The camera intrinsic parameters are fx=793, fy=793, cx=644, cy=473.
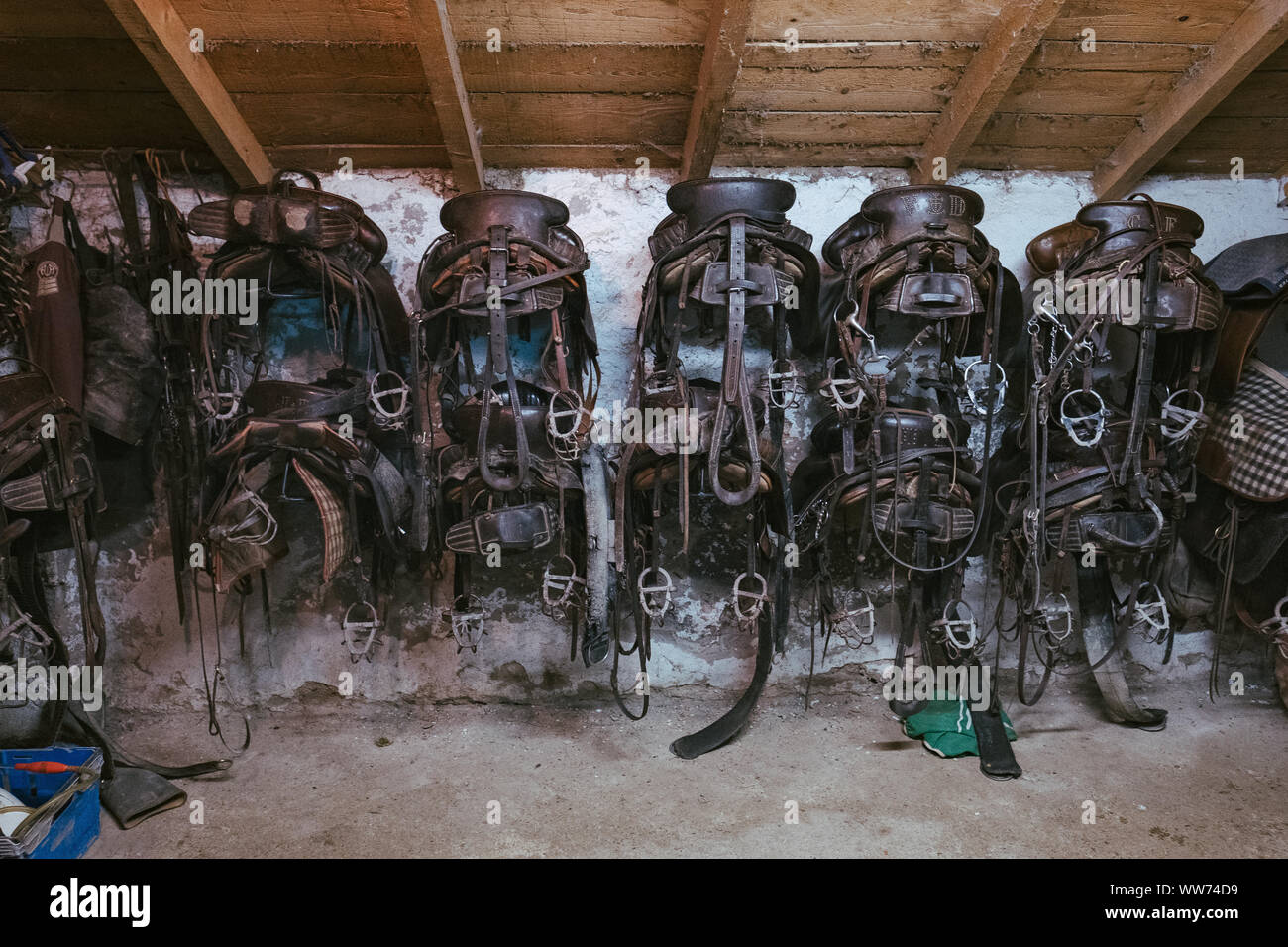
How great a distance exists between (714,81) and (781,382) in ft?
3.08

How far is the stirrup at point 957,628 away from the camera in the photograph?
271 centimetres

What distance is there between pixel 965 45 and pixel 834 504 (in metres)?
1.51

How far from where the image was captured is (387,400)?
2.72 m

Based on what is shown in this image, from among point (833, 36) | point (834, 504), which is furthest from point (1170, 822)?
point (833, 36)

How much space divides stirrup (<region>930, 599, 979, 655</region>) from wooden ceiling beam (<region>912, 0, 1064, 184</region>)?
1.57m

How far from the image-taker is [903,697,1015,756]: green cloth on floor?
8.84ft

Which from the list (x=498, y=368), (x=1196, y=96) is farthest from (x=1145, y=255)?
(x=498, y=368)

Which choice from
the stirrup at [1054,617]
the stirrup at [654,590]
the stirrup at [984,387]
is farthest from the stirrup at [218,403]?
the stirrup at [1054,617]

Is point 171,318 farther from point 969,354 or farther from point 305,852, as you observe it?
point 969,354

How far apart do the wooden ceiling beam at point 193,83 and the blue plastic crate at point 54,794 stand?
197cm

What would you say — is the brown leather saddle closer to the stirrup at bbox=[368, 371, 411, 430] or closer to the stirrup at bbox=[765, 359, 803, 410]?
the stirrup at bbox=[368, 371, 411, 430]

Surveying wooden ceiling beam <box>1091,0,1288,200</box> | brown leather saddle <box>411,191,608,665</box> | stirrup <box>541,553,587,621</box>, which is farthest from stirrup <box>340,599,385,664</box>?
wooden ceiling beam <box>1091,0,1288,200</box>

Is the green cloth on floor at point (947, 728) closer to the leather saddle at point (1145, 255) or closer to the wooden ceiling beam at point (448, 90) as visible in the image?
the leather saddle at point (1145, 255)
